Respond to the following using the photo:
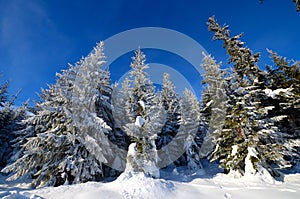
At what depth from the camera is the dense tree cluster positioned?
12773 millimetres

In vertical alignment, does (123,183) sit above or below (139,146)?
below

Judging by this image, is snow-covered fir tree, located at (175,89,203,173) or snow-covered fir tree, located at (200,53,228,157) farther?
snow-covered fir tree, located at (175,89,203,173)

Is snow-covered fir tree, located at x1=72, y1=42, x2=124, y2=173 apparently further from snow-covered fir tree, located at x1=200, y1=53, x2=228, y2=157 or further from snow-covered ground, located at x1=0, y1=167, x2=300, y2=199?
snow-covered fir tree, located at x1=200, y1=53, x2=228, y2=157

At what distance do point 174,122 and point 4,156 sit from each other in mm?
23734

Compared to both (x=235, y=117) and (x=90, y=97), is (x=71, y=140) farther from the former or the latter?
(x=235, y=117)

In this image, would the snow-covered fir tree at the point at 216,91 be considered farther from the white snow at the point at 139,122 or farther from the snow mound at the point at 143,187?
the snow mound at the point at 143,187

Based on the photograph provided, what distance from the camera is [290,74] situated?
56.2ft

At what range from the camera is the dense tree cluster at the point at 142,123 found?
41.9 feet

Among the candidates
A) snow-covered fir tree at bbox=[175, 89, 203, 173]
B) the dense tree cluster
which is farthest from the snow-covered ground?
snow-covered fir tree at bbox=[175, 89, 203, 173]

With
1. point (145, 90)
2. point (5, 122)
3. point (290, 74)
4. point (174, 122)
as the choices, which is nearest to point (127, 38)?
point (174, 122)

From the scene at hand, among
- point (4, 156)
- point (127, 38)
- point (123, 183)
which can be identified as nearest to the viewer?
point (123, 183)

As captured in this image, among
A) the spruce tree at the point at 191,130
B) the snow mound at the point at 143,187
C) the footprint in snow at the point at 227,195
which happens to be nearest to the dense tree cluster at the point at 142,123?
the snow mound at the point at 143,187

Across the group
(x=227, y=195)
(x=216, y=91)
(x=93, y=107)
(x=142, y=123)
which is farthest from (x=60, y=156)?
(x=216, y=91)

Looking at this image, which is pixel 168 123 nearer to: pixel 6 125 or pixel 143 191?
pixel 143 191
